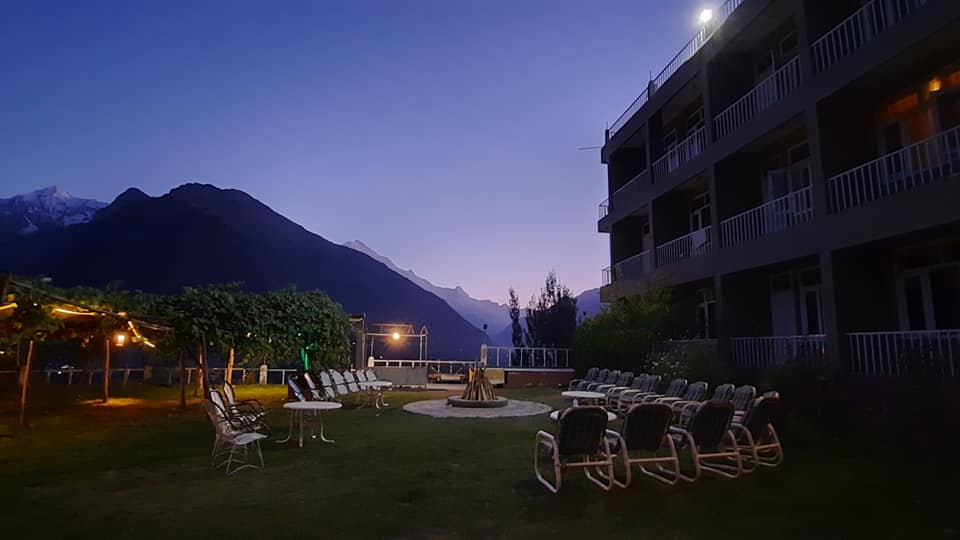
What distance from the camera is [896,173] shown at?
36.0 feet

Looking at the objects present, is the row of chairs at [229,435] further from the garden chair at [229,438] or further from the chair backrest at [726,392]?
the chair backrest at [726,392]

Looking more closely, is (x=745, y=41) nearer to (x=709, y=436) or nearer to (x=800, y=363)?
(x=800, y=363)

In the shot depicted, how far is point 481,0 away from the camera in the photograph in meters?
17.3

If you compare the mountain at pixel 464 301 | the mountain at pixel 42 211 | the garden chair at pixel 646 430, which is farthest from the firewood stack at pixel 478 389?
the mountain at pixel 464 301

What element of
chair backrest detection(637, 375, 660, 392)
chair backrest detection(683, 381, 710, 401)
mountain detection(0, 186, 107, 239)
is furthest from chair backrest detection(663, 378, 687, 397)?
mountain detection(0, 186, 107, 239)

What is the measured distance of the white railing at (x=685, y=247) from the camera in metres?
16.5

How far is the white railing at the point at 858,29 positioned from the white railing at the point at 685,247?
18.1 ft

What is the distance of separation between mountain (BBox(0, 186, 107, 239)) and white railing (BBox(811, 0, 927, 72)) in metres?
100

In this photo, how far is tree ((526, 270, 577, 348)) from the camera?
127 feet

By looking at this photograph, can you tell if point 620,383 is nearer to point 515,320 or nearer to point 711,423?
point 711,423

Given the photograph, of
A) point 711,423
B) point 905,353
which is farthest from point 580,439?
point 905,353

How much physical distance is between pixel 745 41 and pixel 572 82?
7983 millimetres

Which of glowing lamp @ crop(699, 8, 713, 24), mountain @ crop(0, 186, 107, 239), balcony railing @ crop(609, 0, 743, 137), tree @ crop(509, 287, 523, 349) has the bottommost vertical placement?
tree @ crop(509, 287, 523, 349)

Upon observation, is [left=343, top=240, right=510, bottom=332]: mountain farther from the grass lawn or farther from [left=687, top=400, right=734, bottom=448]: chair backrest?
[left=687, top=400, right=734, bottom=448]: chair backrest
